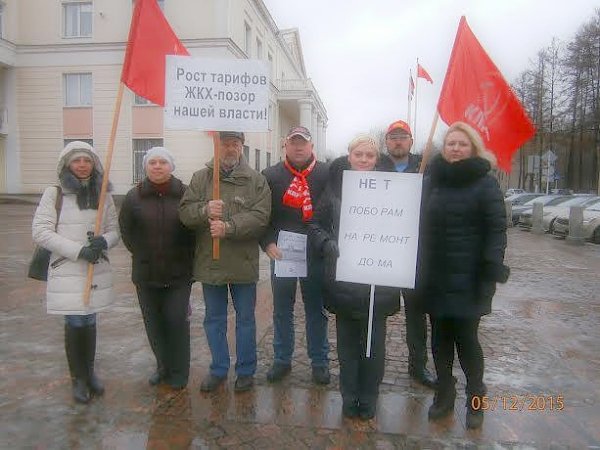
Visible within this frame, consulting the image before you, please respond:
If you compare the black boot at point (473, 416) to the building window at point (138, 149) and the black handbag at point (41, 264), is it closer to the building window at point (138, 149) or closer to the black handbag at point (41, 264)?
the black handbag at point (41, 264)

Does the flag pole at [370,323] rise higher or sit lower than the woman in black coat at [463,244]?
lower

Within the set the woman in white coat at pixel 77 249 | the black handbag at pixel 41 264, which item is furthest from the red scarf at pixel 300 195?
the black handbag at pixel 41 264

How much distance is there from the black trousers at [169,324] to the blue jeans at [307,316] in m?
0.74

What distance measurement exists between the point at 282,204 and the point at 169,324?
4.23 ft

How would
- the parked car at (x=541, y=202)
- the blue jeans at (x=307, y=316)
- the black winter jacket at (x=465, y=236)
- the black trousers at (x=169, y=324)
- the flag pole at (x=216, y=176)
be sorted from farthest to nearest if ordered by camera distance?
the parked car at (x=541, y=202), the blue jeans at (x=307, y=316), the black trousers at (x=169, y=324), the flag pole at (x=216, y=176), the black winter jacket at (x=465, y=236)

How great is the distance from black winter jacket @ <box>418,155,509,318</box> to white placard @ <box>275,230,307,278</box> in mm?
1086

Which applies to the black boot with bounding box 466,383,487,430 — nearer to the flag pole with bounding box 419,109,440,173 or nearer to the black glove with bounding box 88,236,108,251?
the flag pole with bounding box 419,109,440,173

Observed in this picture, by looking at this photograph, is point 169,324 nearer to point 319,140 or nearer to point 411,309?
point 411,309

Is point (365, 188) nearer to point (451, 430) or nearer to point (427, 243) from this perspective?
point (427, 243)

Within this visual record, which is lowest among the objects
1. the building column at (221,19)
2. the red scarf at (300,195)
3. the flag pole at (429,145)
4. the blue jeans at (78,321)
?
the blue jeans at (78,321)

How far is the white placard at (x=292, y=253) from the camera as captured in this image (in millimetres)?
4465

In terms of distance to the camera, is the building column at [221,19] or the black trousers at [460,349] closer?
the black trousers at [460,349]

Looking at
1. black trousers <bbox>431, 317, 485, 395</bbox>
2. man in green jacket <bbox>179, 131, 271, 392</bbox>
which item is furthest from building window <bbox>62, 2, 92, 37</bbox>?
black trousers <bbox>431, 317, 485, 395</bbox>

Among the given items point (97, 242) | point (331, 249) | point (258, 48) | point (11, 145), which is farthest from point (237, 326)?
point (258, 48)
